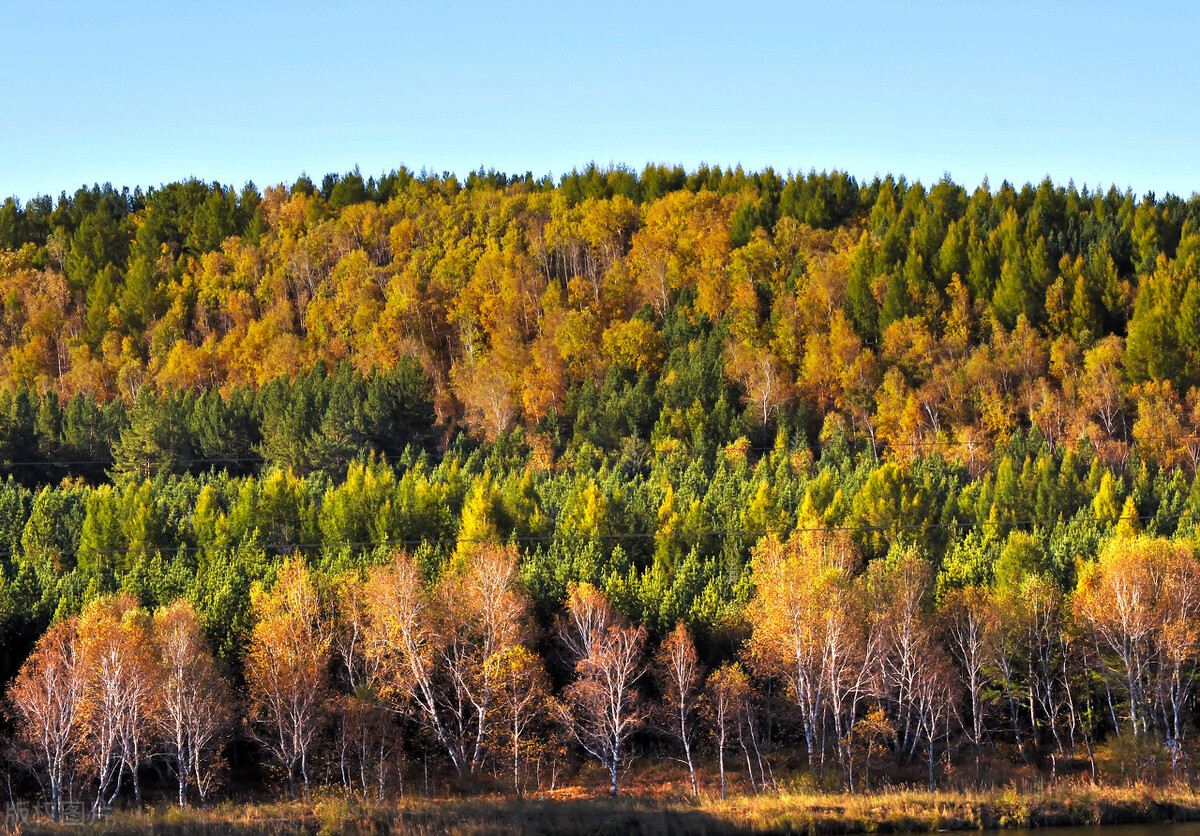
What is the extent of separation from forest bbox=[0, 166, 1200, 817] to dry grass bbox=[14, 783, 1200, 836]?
8004 millimetres

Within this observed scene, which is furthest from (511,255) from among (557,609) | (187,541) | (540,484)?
(557,609)

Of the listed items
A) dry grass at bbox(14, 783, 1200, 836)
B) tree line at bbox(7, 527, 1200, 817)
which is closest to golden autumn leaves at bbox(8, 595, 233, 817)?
tree line at bbox(7, 527, 1200, 817)

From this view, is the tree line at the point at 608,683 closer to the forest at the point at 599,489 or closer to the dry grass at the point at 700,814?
the forest at the point at 599,489

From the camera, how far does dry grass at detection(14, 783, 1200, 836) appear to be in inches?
1609

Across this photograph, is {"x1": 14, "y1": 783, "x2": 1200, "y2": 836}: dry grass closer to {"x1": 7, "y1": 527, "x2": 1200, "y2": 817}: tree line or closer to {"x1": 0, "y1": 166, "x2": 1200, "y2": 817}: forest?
{"x1": 7, "y1": 527, "x2": 1200, "y2": 817}: tree line

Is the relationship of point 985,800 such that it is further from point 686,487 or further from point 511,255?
point 511,255

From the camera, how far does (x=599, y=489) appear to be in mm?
93375

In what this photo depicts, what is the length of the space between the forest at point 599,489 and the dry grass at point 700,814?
8.00m

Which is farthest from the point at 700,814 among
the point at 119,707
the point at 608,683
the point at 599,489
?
the point at 599,489

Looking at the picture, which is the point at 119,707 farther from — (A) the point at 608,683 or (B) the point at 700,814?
(B) the point at 700,814

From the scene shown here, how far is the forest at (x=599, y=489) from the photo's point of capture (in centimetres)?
5912

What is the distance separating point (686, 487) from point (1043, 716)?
32274mm

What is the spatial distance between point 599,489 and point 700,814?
48813 mm

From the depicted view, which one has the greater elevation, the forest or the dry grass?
the forest
